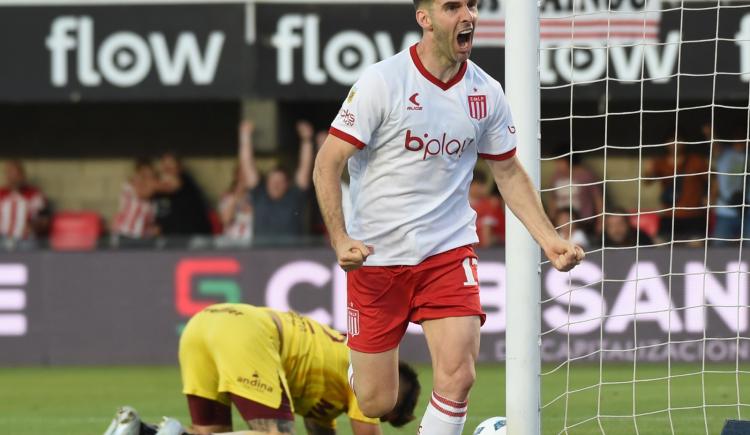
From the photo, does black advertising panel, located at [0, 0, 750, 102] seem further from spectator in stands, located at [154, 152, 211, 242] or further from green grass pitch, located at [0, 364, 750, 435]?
green grass pitch, located at [0, 364, 750, 435]

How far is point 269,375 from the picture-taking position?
6.79 m

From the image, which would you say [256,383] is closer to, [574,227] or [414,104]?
[414,104]

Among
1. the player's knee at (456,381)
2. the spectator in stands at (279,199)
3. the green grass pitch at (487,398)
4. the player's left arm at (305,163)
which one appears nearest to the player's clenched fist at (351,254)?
the player's knee at (456,381)

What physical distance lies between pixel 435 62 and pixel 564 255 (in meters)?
0.97

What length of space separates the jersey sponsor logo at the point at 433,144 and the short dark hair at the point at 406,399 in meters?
1.14

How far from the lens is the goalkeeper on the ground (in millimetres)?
6750

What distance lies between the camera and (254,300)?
43.5 ft

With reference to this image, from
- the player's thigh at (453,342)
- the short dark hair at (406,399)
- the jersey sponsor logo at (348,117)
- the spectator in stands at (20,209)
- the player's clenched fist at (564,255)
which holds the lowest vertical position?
the short dark hair at (406,399)

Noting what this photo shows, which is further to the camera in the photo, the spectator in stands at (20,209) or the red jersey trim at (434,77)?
the spectator in stands at (20,209)

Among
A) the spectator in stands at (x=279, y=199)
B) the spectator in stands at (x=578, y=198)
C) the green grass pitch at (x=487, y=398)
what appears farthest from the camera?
the spectator in stands at (x=279, y=199)

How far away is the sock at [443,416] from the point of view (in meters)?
6.17

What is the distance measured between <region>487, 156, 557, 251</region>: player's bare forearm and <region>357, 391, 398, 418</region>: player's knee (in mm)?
970

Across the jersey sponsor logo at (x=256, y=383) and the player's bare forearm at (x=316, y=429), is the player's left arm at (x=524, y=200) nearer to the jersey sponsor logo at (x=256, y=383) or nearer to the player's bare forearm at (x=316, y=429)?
the jersey sponsor logo at (x=256, y=383)

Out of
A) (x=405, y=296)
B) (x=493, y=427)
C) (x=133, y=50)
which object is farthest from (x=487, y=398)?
(x=133, y=50)
